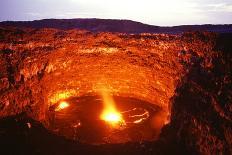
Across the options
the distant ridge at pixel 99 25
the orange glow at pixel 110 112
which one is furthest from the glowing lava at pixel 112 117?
the distant ridge at pixel 99 25

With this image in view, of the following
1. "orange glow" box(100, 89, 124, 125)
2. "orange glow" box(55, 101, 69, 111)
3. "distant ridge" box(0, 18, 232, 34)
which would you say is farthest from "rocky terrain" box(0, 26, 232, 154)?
"distant ridge" box(0, 18, 232, 34)

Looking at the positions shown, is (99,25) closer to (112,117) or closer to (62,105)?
(62,105)

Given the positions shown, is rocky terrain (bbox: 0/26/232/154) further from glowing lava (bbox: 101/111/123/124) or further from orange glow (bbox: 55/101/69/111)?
glowing lava (bbox: 101/111/123/124)

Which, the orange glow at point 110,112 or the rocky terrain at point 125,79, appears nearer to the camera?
the rocky terrain at point 125,79

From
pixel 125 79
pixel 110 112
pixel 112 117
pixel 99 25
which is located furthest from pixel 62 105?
pixel 99 25

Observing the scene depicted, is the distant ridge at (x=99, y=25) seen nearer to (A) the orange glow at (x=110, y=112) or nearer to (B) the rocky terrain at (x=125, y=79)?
(B) the rocky terrain at (x=125, y=79)

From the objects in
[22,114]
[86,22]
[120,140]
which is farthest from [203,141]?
[86,22]
